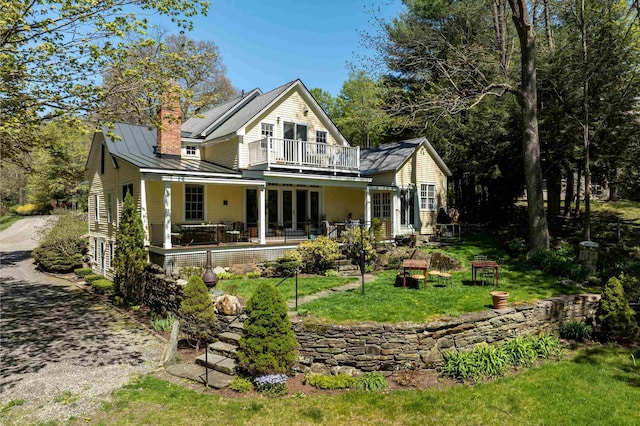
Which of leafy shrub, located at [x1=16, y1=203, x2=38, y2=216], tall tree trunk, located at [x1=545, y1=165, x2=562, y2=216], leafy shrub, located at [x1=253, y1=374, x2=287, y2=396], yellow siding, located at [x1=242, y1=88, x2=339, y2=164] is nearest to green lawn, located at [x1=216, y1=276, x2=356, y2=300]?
leafy shrub, located at [x1=253, y1=374, x2=287, y2=396]

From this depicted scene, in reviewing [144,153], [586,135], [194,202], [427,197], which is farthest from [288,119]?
[586,135]

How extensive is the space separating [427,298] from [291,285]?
4269mm

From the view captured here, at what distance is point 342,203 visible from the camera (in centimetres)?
2138

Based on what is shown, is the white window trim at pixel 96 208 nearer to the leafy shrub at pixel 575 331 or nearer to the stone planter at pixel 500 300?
the stone planter at pixel 500 300

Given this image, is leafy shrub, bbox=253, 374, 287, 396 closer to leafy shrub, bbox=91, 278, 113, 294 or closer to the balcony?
the balcony

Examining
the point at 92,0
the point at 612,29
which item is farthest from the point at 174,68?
the point at 612,29

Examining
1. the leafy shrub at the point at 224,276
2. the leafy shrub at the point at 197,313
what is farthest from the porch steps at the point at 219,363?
the leafy shrub at the point at 224,276

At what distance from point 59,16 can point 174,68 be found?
288 centimetres

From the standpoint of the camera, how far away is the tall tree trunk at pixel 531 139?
15.4 metres

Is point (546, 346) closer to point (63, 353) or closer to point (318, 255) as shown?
point (318, 255)

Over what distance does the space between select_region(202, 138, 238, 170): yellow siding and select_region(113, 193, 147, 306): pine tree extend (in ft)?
17.8

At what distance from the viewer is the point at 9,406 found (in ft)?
22.3

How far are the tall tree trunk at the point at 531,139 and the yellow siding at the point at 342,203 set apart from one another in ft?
28.5

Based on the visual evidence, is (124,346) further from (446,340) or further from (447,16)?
(447,16)
